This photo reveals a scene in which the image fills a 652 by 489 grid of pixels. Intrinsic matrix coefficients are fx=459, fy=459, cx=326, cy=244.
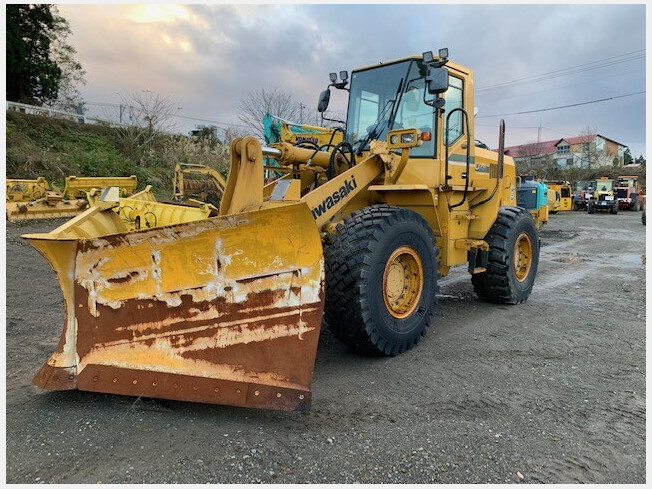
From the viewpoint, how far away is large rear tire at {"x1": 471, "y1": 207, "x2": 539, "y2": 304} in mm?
5660

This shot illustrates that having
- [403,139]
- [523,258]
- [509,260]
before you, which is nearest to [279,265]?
[403,139]

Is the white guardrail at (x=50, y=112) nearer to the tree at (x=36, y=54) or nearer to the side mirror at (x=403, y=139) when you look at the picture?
→ the tree at (x=36, y=54)

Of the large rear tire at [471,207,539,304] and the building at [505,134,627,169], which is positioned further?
the building at [505,134,627,169]

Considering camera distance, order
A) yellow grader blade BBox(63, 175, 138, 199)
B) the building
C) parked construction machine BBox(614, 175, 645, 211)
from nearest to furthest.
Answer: yellow grader blade BBox(63, 175, 138, 199) → parked construction machine BBox(614, 175, 645, 211) → the building

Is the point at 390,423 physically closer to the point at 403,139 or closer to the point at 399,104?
the point at 403,139

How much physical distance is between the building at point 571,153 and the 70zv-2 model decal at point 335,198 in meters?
31.0

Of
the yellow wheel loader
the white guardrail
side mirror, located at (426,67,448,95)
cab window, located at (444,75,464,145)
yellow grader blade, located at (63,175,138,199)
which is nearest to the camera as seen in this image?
the yellow wheel loader

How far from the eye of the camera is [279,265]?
3.05 m

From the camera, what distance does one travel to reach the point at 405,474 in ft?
7.83

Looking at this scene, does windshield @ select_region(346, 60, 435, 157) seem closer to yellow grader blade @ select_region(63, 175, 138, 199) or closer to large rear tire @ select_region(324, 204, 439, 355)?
large rear tire @ select_region(324, 204, 439, 355)

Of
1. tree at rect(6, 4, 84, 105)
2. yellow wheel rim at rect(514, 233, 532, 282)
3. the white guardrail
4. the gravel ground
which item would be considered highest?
tree at rect(6, 4, 84, 105)

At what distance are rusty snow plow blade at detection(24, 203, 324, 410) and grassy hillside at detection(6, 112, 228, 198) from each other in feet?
50.4

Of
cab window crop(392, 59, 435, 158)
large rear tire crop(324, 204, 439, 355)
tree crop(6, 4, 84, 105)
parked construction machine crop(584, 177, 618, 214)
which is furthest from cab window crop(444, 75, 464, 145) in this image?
parked construction machine crop(584, 177, 618, 214)

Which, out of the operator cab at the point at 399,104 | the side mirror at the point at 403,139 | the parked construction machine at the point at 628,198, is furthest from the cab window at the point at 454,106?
the parked construction machine at the point at 628,198
